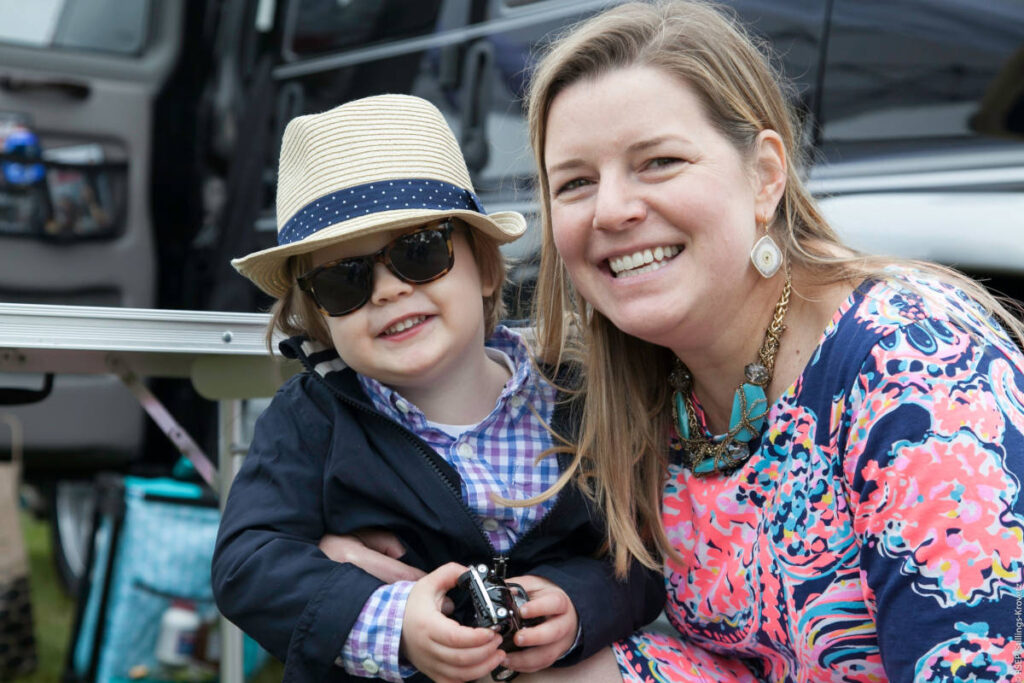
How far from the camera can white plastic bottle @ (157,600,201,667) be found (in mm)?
3174

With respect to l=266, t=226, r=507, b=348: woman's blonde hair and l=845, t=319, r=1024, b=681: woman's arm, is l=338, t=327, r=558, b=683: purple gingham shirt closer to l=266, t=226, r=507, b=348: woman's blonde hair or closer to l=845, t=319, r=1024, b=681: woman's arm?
l=266, t=226, r=507, b=348: woman's blonde hair

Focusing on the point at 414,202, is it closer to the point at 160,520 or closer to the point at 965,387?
the point at 965,387

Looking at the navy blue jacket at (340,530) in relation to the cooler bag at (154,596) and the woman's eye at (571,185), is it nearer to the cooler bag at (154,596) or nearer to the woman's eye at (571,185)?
the woman's eye at (571,185)

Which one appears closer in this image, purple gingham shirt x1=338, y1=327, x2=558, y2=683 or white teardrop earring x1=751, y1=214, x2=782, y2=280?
white teardrop earring x1=751, y1=214, x2=782, y2=280

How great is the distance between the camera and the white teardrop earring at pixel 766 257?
1.48m

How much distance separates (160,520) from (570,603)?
2.01 m

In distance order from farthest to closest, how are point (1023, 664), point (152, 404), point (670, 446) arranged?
point (152, 404) < point (670, 446) < point (1023, 664)

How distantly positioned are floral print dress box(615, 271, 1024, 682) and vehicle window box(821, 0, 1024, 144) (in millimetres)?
724

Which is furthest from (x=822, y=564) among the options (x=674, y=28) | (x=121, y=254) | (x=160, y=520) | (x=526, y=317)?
(x=121, y=254)

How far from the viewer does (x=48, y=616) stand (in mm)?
4145

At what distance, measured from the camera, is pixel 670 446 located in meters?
1.72

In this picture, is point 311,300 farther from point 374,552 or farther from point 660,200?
point 660,200

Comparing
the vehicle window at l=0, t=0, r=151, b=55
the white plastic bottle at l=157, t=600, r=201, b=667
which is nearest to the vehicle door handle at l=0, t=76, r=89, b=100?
the vehicle window at l=0, t=0, r=151, b=55

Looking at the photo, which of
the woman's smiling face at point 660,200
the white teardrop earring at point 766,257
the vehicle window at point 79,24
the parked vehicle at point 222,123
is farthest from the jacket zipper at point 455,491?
the vehicle window at point 79,24
